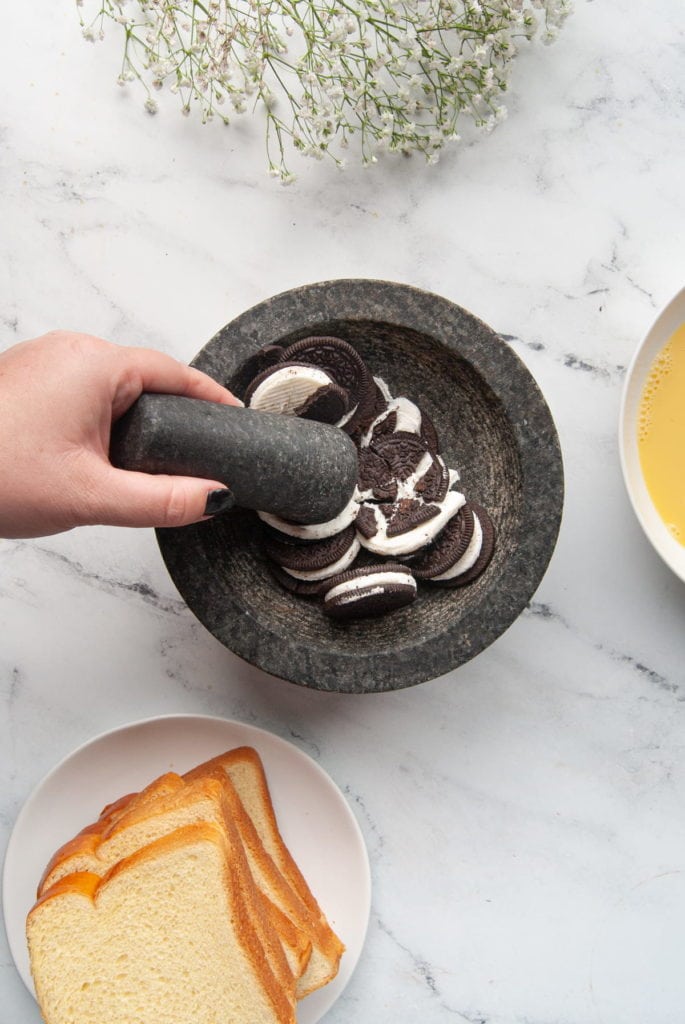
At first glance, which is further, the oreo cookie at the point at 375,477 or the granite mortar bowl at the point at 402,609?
the oreo cookie at the point at 375,477

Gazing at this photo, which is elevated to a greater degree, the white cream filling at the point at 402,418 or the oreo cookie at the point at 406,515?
the white cream filling at the point at 402,418

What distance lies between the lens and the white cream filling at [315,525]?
149cm

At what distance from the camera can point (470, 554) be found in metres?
1.50

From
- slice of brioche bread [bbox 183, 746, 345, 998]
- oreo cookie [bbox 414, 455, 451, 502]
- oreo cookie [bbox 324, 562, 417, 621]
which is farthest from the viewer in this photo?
slice of brioche bread [bbox 183, 746, 345, 998]

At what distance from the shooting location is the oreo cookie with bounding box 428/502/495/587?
150 cm

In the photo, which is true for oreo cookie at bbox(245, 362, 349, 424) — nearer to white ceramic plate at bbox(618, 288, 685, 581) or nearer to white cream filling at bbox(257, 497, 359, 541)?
white cream filling at bbox(257, 497, 359, 541)

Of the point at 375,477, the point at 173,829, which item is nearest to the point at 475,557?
the point at 375,477

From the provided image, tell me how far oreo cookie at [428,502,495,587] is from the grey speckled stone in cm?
21

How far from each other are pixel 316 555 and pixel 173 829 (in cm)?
53

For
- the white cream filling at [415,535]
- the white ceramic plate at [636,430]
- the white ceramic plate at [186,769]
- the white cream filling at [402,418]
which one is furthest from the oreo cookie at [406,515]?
the white ceramic plate at [186,769]

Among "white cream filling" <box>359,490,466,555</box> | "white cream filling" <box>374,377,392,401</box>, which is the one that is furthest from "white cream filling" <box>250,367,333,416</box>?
"white cream filling" <box>359,490,466,555</box>

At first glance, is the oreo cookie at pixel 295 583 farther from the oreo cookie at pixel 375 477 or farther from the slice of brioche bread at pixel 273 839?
the slice of brioche bread at pixel 273 839

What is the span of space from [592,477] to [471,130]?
2.26ft

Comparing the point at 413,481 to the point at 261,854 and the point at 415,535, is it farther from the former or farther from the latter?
the point at 261,854
